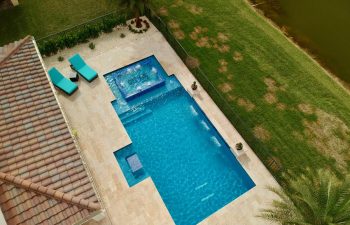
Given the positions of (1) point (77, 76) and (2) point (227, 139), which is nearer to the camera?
(2) point (227, 139)

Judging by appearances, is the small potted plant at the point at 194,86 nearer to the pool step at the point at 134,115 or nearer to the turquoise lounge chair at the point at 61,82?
the pool step at the point at 134,115

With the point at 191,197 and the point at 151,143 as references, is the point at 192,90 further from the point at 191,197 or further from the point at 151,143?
the point at 191,197

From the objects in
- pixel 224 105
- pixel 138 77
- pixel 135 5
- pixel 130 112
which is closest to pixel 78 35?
pixel 135 5

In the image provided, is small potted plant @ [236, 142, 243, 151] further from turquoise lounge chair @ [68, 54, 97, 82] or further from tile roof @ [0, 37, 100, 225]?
turquoise lounge chair @ [68, 54, 97, 82]

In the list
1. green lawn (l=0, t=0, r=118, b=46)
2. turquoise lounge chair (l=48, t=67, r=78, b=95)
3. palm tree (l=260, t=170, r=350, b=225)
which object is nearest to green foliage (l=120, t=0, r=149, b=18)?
green lawn (l=0, t=0, r=118, b=46)

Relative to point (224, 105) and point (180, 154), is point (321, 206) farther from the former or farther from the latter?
point (224, 105)

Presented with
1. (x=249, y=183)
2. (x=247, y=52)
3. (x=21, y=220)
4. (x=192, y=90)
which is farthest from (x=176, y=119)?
(x=21, y=220)

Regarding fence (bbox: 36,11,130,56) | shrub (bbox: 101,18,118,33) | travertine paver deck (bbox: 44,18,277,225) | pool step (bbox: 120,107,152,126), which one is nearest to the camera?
travertine paver deck (bbox: 44,18,277,225)
